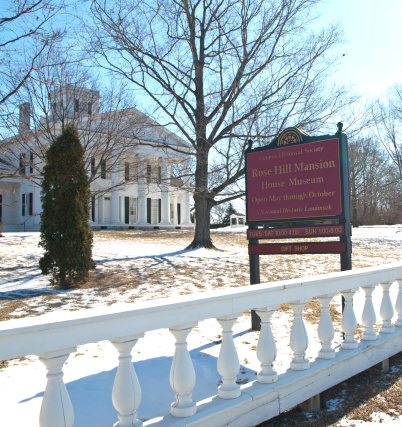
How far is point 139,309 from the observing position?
82.9 inches

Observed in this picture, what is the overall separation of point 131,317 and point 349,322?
2.40m

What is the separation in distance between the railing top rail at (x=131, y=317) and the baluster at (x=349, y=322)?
54 centimetres

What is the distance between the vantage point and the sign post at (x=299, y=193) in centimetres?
498

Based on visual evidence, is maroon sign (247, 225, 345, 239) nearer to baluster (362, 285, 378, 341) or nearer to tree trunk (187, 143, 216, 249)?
baluster (362, 285, 378, 341)

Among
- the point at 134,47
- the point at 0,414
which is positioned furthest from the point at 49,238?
the point at 134,47

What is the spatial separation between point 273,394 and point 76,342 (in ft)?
5.40

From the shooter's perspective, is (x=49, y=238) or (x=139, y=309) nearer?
(x=139, y=309)

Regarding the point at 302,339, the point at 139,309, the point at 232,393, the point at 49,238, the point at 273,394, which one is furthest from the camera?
the point at 49,238

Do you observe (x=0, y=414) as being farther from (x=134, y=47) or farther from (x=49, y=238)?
(x=134, y=47)

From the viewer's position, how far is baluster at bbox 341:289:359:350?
3.70 meters

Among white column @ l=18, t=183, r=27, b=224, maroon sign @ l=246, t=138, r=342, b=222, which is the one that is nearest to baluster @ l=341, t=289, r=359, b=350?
maroon sign @ l=246, t=138, r=342, b=222

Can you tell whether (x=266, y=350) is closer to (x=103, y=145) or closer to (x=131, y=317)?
(x=131, y=317)

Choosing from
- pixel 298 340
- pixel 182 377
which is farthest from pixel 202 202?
pixel 182 377

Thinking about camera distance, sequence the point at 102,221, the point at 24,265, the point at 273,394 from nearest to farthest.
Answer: the point at 273,394 < the point at 24,265 < the point at 102,221
